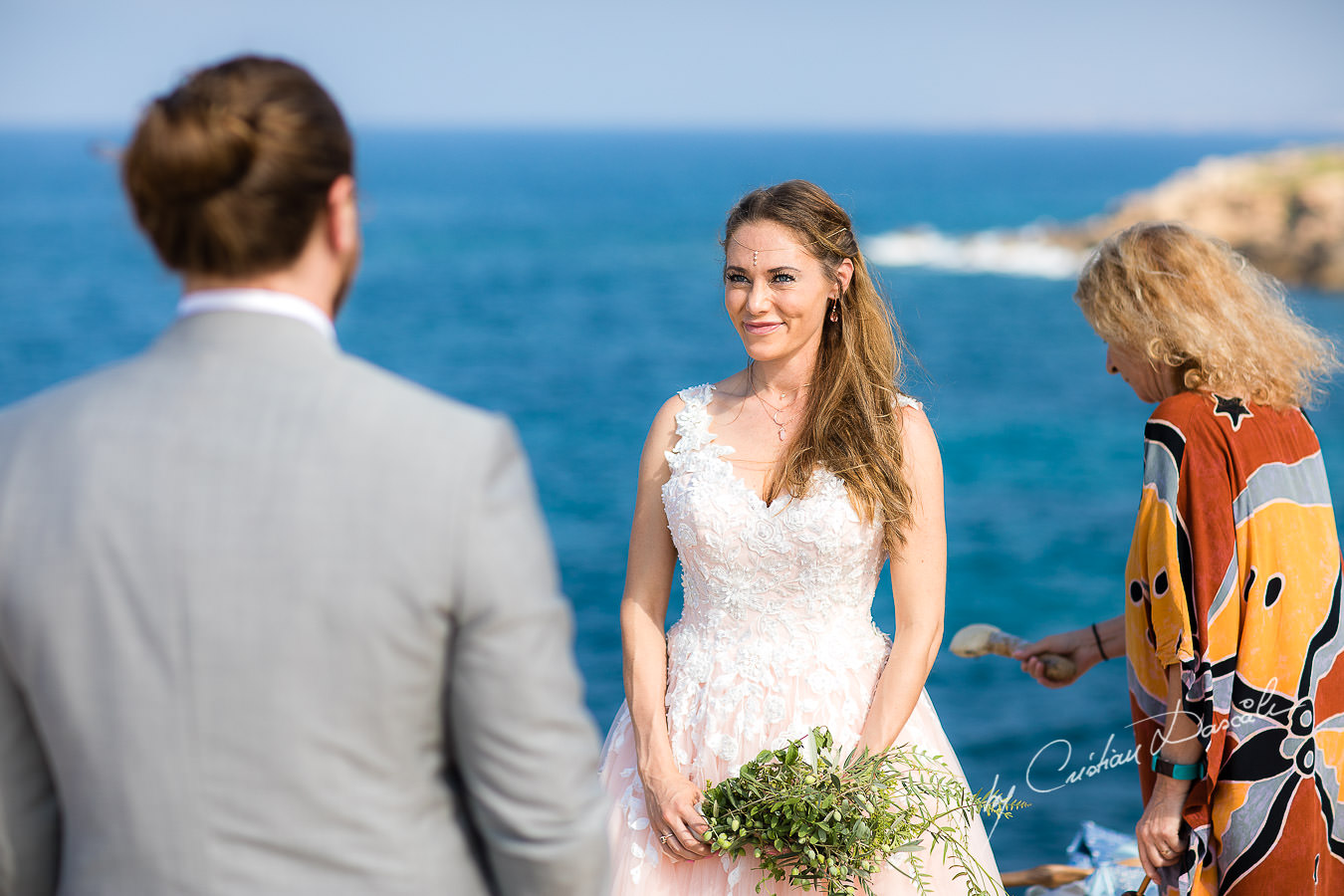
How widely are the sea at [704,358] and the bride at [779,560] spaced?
0.24m

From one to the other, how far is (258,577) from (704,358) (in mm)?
37767

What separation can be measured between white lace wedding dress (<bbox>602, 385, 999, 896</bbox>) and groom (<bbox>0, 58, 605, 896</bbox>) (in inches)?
60.6

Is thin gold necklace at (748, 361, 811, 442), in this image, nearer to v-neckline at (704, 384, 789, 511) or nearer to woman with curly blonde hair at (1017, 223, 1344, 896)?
v-neckline at (704, 384, 789, 511)

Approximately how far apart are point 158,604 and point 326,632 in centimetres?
22

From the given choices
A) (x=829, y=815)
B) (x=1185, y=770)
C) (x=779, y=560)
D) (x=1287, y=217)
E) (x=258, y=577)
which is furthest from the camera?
(x=1287, y=217)

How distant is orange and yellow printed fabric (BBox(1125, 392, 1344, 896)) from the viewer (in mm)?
2830

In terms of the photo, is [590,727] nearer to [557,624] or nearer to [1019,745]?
[557,624]

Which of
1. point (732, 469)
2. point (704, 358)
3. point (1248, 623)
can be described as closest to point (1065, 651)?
point (1248, 623)

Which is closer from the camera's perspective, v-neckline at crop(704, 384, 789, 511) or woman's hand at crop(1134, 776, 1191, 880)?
woman's hand at crop(1134, 776, 1191, 880)

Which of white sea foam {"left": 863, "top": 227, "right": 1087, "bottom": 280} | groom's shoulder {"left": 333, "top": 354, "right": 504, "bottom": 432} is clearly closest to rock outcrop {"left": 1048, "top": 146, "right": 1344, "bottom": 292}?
white sea foam {"left": 863, "top": 227, "right": 1087, "bottom": 280}

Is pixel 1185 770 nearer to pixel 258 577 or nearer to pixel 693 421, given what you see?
pixel 693 421

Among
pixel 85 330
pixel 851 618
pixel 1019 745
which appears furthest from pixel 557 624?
pixel 85 330

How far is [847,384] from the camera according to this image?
3.33m

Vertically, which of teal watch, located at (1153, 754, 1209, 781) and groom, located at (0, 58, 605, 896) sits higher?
groom, located at (0, 58, 605, 896)
